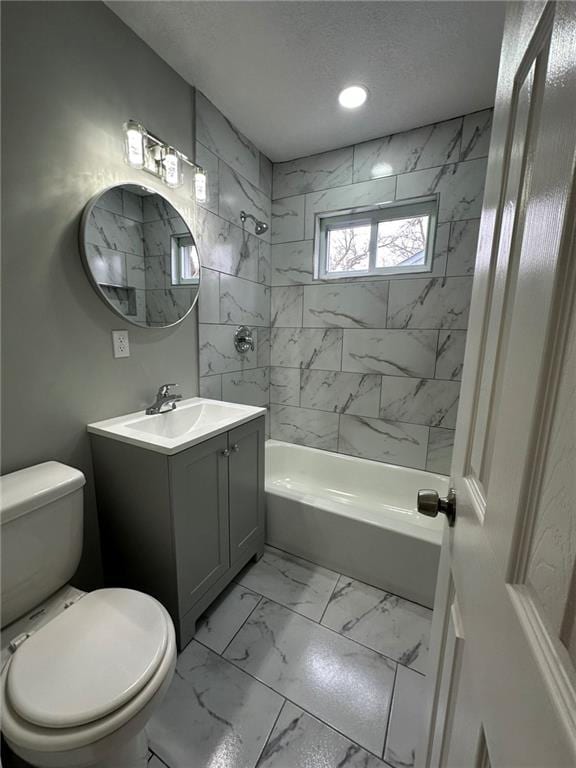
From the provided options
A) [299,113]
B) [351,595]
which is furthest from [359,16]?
[351,595]

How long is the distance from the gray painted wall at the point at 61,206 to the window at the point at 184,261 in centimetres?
28

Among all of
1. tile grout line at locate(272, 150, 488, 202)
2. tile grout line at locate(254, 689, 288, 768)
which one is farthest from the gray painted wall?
tile grout line at locate(272, 150, 488, 202)

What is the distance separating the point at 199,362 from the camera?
6.34 feet

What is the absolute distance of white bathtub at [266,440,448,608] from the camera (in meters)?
1.60

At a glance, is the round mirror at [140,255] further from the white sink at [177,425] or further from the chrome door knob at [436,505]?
the chrome door knob at [436,505]

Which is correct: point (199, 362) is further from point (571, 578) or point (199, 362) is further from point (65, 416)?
point (571, 578)

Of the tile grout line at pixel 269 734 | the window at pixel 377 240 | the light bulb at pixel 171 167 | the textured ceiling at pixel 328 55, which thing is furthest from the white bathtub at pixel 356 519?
the textured ceiling at pixel 328 55

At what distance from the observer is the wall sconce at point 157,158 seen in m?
1.37

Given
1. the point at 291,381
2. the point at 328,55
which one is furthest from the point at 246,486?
the point at 328,55

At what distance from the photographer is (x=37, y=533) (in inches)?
39.3

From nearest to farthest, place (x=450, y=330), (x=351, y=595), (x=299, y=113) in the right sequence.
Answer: (x=351, y=595) → (x=299, y=113) → (x=450, y=330)

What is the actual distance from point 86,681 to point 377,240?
2610mm

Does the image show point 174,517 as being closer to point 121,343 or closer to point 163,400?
point 163,400

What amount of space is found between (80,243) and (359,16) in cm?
149
